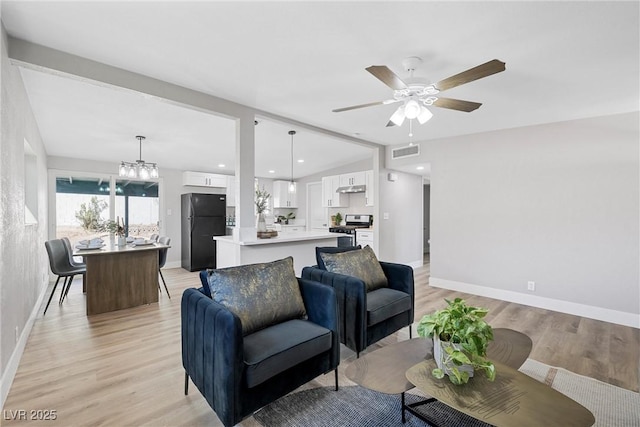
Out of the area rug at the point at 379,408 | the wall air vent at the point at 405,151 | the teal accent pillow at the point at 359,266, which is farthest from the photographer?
the wall air vent at the point at 405,151

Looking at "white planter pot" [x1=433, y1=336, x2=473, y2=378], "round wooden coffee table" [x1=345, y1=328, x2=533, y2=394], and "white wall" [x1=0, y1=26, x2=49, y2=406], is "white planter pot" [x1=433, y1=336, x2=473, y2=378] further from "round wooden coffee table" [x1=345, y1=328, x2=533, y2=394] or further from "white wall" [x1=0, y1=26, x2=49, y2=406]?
"white wall" [x1=0, y1=26, x2=49, y2=406]

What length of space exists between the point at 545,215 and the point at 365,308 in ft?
9.92

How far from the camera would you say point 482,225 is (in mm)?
4352

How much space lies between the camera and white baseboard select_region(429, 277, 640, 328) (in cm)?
331

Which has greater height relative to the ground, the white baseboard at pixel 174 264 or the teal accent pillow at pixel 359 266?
the teal accent pillow at pixel 359 266

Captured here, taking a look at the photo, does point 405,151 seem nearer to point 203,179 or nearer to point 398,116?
point 398,116

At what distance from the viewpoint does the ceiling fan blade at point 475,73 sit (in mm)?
1795

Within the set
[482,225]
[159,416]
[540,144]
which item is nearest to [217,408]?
[159,416]

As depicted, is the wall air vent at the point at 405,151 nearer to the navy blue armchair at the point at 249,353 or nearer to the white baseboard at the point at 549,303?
the white baseboard at the point at 549,303

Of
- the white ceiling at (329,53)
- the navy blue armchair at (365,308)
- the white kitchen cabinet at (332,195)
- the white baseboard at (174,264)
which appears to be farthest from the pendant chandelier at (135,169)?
the white kitchen cabinet at (332,195)

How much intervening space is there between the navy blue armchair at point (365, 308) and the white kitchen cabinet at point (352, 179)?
154 inches

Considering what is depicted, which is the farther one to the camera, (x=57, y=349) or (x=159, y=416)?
(x=57, y=349)

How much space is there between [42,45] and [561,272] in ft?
18.5

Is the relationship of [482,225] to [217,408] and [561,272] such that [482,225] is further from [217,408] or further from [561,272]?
[217,408]
